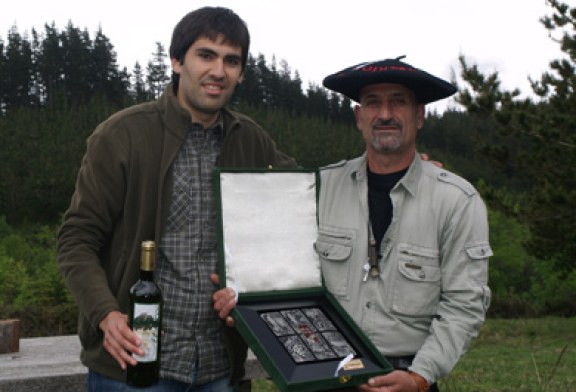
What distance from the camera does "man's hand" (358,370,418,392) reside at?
325 cm

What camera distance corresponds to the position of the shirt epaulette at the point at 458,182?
3.65m

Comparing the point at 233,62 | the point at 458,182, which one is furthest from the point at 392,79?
the point at 233,62

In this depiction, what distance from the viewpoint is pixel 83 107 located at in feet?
298

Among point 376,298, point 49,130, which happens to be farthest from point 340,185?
point 49,130

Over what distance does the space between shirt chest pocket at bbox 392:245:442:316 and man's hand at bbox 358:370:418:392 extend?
38 centimetres

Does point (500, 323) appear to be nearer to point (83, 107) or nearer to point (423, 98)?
point (423, 98)

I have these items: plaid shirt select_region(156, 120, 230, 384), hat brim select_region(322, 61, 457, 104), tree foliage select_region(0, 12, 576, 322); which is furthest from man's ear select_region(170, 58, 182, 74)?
tree foliage select_region(0, 12, 576, 322)

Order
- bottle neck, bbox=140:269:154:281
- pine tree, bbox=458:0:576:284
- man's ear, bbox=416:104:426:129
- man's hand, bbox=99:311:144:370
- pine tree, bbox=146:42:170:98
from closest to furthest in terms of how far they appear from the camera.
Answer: man's hand, bbox=99:311:144:370 → bottle neck, bbox=140:269:154:281 → man's ear, bbox=416:104:426:129 → pine tree, bbox=458:0:576:284 → pine tree, bbox=146:42:170:98

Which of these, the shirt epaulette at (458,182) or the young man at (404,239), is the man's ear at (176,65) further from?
the shirt epaulette at (458,182)

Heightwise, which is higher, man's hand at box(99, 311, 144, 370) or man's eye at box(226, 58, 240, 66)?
man's eye at box(226, 58, 240, 66)

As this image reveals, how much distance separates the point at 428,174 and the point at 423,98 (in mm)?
472

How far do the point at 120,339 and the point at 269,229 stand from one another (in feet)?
3.16

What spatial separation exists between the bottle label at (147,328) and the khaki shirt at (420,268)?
1039mm

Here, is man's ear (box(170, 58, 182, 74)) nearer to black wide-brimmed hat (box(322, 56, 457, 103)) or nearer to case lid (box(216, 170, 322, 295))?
case lid (box(216, 170, 322, 295))
